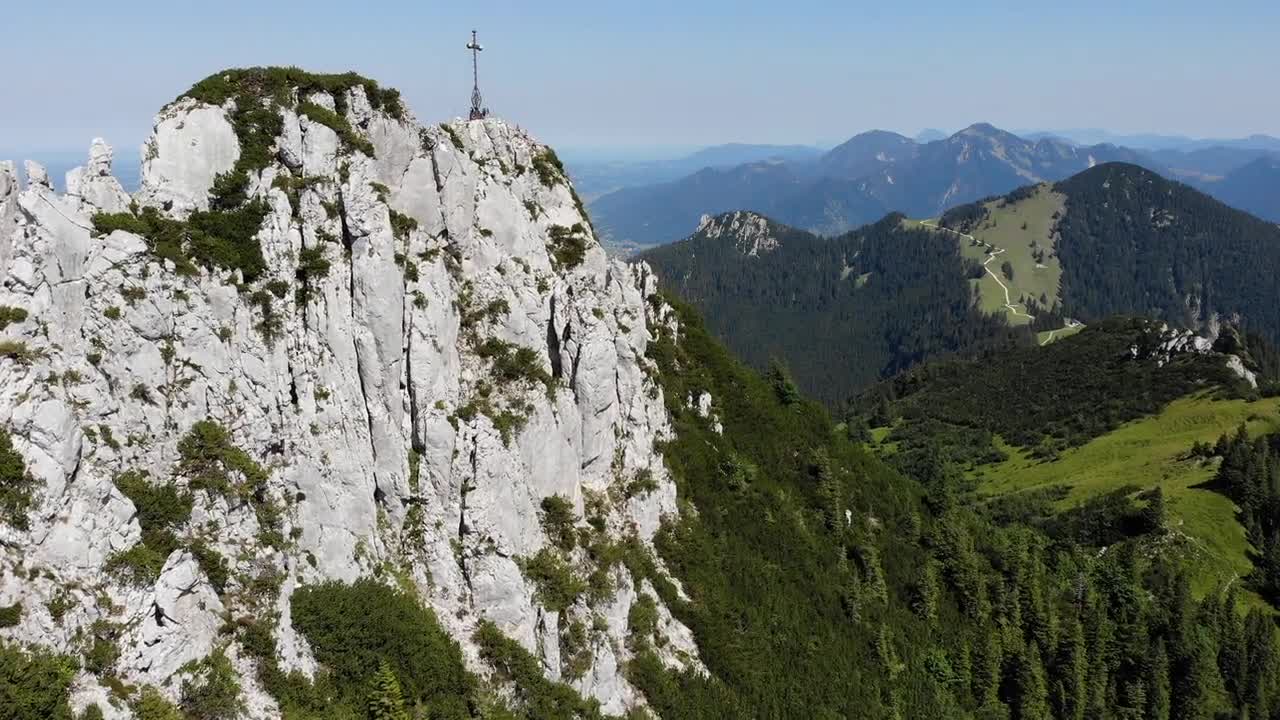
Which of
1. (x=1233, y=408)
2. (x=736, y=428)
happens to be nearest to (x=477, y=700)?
(x=736, y=428)

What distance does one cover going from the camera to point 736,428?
9325cm

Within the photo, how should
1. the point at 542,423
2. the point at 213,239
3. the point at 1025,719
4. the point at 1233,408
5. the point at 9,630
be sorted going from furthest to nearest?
the point at 1233,408 < the point at 1025,719 < the point at 542,423 < the point at 213,239 < the point at 9,630

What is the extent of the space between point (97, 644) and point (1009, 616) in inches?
3868

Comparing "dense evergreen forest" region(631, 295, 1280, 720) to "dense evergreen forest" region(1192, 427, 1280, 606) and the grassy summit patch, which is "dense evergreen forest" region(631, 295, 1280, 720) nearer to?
"dense evergreen forest" region(1192, 427, 1280, 606)

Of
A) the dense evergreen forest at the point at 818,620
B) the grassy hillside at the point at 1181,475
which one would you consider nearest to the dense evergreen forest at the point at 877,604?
the dense evergreen forest at the point at 818,620

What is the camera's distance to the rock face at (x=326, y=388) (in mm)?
33344

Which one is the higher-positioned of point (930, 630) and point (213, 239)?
point (213, 239)

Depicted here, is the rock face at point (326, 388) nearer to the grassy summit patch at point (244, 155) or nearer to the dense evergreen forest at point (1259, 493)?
the grassy summit patch at point (244, 155)

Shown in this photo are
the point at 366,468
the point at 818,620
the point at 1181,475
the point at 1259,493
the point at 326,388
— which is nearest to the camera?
the point at 326,388

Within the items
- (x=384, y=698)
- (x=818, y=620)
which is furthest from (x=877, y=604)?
(x=384, y=698)

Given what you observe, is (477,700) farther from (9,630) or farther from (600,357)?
(600,357)

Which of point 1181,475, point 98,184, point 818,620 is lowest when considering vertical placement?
point 1181,475

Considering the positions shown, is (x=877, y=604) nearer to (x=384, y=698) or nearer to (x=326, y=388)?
(x=384, y=698)

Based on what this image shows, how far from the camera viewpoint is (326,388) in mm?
44156
